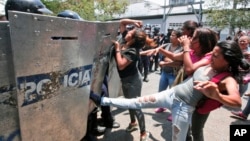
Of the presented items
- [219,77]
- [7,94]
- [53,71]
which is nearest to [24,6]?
[53,71]

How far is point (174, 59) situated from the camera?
119 inches

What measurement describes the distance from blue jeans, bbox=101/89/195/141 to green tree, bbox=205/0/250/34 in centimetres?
1460

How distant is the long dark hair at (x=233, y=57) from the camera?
2016 millimetres

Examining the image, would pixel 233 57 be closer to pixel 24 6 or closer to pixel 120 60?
pixel 120 60

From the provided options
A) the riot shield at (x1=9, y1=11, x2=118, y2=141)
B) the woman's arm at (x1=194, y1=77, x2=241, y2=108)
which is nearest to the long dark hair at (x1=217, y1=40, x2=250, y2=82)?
the woman's arm at (x1=194, y1=77, x2=241, y2=108)

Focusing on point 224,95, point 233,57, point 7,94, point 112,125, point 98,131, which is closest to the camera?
point 7,94

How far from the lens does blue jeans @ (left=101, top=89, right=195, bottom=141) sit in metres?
2.20

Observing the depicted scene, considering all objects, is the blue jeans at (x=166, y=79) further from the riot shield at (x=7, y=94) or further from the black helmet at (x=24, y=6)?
the riot shield at (x=7, y=94)

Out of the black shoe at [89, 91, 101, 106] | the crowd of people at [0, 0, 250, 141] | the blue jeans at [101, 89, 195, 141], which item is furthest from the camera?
the black shoe at [89, 91, 101, 106]

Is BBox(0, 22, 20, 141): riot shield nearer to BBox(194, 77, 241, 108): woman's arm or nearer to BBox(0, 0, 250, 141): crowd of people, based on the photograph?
BBox(0, 0, 250, 141): crowd of people

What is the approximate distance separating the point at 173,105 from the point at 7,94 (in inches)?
56.2

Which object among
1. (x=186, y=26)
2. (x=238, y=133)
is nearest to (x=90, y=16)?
(x=186, y=26)

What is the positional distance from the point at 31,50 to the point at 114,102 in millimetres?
1223

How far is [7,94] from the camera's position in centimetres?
136
